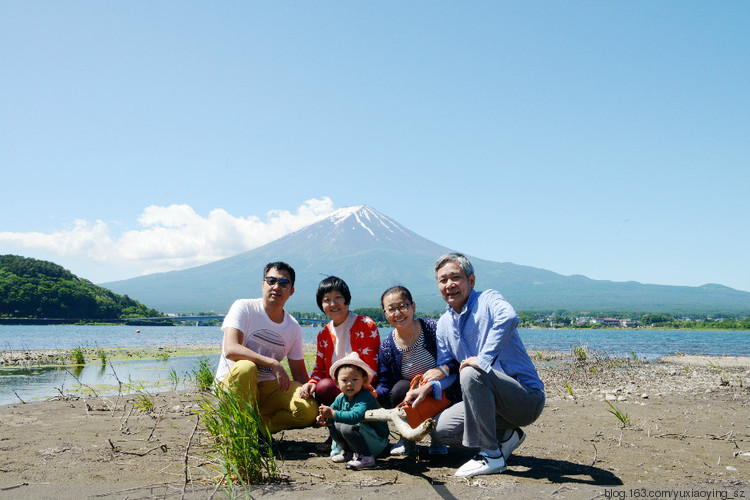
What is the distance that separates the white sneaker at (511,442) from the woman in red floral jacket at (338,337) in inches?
41.5

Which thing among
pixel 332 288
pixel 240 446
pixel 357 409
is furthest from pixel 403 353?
pixel 240 446

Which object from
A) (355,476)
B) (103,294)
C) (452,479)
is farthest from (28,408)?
(103,294)

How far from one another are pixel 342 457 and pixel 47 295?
61.5 meters

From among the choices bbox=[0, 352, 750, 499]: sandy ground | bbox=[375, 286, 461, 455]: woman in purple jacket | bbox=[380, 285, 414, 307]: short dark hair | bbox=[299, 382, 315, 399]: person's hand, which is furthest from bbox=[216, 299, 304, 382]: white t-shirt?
bbox=[380, 285, 414, 307]: short dark hair

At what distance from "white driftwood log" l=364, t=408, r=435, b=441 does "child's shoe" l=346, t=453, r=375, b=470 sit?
0.93 feet

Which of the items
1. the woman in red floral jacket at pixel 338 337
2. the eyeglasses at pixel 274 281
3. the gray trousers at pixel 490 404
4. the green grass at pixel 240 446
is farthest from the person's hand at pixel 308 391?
the gray trousers at pixel 490 404

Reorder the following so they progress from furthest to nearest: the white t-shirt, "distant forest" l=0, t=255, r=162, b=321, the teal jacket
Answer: "distant forest" l=0, t=255, r=162, b=321 → the white t-shirt → the teal jacket

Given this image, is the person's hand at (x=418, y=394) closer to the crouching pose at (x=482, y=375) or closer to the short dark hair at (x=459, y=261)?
the crouching pose at (x=482, y=375)

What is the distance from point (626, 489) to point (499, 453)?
77 cm

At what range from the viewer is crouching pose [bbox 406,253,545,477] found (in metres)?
3.38

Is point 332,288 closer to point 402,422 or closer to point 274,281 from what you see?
point 274,281

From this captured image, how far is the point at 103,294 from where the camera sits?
6450cm

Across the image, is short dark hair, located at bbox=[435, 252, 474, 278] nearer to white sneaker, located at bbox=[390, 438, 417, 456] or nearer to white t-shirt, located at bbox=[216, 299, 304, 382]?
white sneaker, located at bbox=[390, 438, 417, 456]

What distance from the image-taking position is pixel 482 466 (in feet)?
11.0
